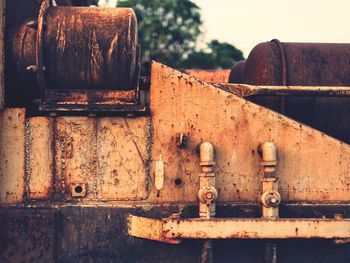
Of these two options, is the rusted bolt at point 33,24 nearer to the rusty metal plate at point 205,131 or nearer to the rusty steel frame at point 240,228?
the rusty metal plate at point 205,131

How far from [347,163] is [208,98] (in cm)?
116

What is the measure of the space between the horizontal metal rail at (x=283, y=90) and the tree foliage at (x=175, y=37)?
20623mm

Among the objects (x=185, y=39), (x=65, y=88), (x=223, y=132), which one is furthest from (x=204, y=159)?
(x=185, y=39)

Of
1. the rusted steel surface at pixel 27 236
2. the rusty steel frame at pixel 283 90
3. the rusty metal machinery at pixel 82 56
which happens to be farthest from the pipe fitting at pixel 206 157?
the rusted steel surface at pixel 27 236

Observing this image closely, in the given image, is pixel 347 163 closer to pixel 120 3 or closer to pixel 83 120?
pixel 83 120

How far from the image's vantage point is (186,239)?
4004 millimetres

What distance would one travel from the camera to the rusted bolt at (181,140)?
3967 millimetres

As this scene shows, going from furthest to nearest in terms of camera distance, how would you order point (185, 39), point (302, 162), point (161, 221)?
1. point (185, 39)
2. point (302, 162)
3. point (161, 221)

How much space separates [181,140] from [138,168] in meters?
0.38

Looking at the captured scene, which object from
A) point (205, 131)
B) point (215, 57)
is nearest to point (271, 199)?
point (205, 131)

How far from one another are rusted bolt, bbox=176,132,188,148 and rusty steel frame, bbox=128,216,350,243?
1.75 feet

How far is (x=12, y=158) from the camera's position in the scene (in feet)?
13.2

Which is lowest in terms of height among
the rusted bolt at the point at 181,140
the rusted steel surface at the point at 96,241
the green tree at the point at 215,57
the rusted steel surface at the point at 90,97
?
the rusted steel surface at the point at 96,241

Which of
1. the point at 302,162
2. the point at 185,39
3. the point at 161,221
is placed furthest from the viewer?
the point at 185,39
